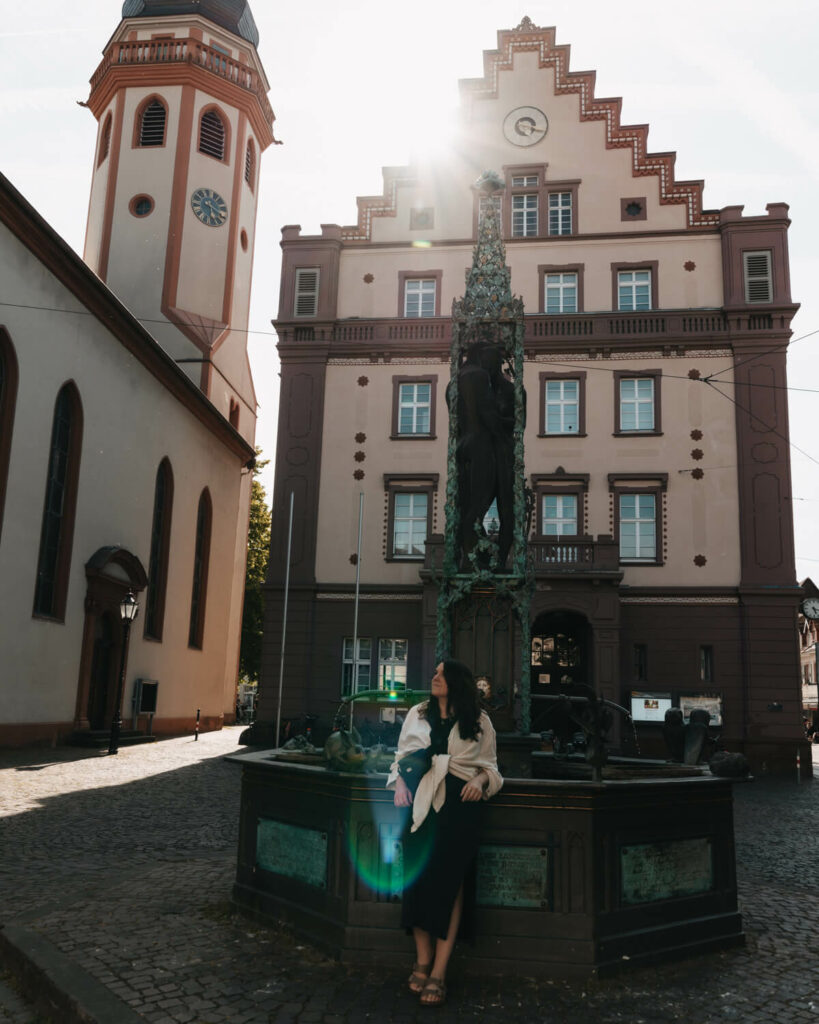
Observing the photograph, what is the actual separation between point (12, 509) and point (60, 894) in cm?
1486


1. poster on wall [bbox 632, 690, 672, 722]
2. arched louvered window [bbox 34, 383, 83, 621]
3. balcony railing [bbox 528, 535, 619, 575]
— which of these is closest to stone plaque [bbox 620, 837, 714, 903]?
arched louvered window [bbox 34, 383, 83, 621]

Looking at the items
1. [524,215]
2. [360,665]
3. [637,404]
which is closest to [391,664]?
[360,665]

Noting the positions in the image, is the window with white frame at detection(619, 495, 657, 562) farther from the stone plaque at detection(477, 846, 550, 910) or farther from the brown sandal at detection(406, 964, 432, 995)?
the brown sandal at detection(406, 964, 432, 995)

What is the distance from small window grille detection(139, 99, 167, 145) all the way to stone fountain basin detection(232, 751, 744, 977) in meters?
36.0

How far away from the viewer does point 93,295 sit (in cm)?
2462

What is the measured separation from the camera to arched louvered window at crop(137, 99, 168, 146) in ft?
123

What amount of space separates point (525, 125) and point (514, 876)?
31.1 metres

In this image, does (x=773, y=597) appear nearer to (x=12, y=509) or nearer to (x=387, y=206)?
(x=387, y=206)

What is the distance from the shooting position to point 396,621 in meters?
29.4

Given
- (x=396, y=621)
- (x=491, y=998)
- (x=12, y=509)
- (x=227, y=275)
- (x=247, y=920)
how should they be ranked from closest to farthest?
1. (x=491, y=998)
2. (x=247, y=920)
3. (x=12, y=509)
4. (x=396, y=621)
5. (x=227, y=275)

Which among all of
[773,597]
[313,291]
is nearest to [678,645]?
[773,597]

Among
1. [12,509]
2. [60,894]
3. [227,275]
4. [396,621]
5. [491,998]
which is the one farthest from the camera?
[227,275]

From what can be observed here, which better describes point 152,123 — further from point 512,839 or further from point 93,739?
point 512,839

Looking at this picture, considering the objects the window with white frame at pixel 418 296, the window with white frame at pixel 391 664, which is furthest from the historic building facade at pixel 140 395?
the window with white frame at pixel 418 296
